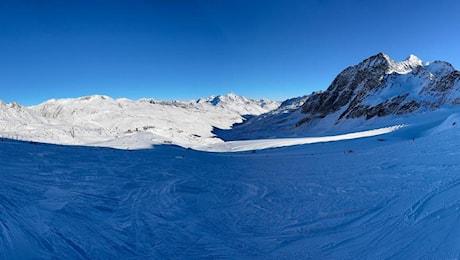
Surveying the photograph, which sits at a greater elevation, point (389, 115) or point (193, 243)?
point (389, 115)

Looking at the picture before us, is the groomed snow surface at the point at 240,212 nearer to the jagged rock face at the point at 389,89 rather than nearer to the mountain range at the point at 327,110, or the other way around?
the mountain range at the point at 327,110

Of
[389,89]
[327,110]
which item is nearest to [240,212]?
[389,89]

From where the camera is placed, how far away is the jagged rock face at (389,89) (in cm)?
6262

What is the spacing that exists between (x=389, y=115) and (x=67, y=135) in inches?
2436

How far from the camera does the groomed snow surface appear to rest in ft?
20.2

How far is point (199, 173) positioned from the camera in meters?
14.9

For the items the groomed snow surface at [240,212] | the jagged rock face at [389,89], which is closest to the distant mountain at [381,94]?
the jagged rock face at [389,89]

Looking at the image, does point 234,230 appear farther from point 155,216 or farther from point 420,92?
point 420,92

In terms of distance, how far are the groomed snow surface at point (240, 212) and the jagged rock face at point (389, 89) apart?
5835cm

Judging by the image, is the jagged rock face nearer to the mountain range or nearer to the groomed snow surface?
the mountain range

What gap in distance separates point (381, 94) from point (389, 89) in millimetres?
2231

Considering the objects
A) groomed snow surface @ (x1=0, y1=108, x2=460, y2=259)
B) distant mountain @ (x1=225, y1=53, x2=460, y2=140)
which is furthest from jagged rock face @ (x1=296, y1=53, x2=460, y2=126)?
groomed snow surface @ (x1=0, y1=108, x2=460, y2=259)

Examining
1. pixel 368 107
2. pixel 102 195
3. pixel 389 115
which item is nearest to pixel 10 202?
pixel 102 195

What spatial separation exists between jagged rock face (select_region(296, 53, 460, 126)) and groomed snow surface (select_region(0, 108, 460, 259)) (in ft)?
191
